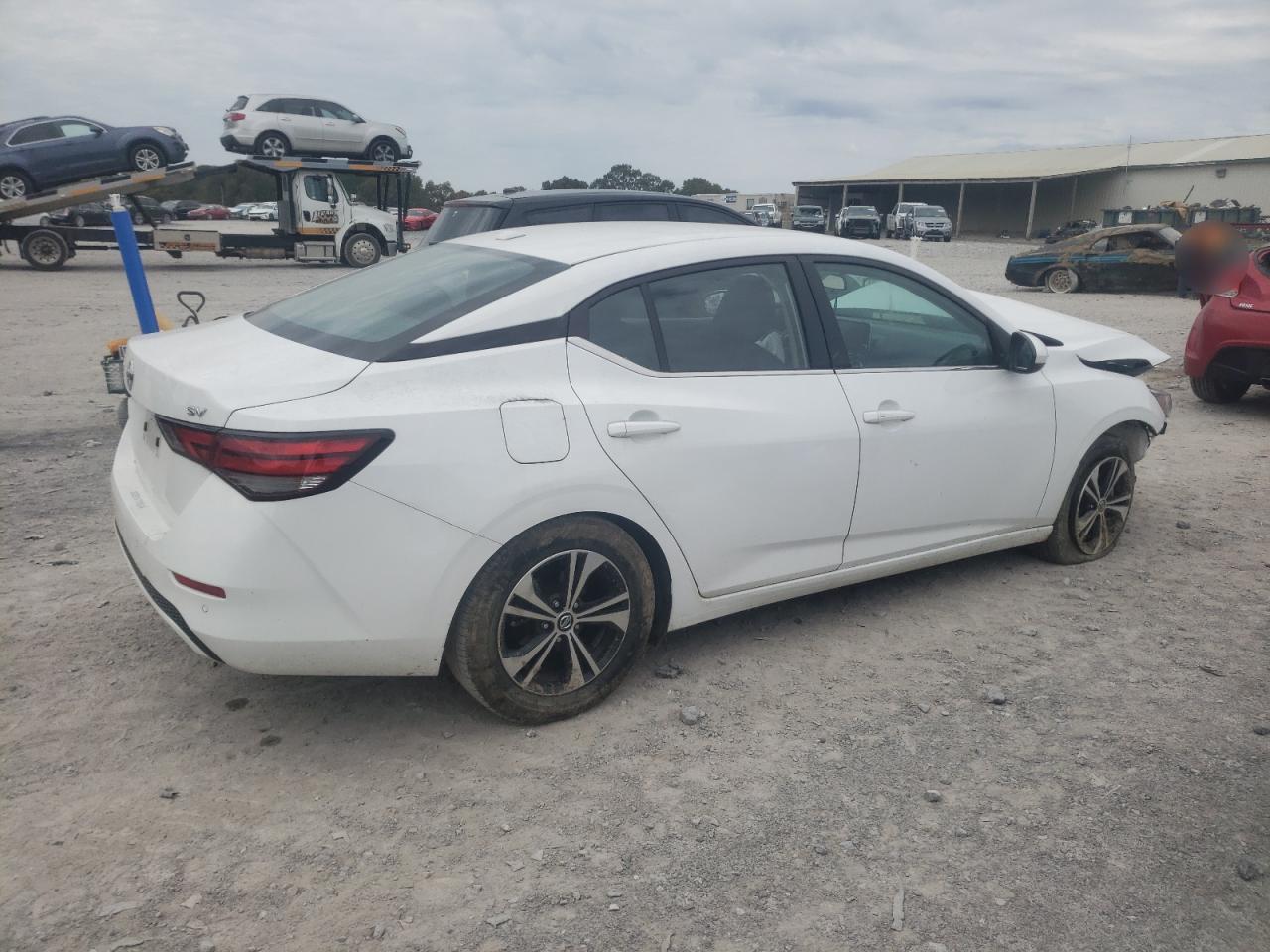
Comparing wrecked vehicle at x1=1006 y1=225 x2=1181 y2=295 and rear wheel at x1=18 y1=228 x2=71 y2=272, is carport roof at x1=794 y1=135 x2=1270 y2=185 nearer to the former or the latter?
wrecked vehicle at x1=1006 y1=225 x2=1181 y2=295

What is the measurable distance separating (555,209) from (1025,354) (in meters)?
5.39

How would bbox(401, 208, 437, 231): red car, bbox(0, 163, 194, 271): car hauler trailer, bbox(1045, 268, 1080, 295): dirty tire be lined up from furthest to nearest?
bbox(401, 208, 437, 231): red car
bbox(0, 163, 194, 271): car hauler trailer
bbox(1045, 268, 1080, 295): dirty tire

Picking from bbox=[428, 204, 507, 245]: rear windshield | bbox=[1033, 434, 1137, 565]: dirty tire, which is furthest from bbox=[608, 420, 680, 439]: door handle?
bbox=[428, 204, 507, 245]: rear windshield

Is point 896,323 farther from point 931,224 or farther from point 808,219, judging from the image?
point 808,219

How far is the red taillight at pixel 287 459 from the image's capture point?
265cm

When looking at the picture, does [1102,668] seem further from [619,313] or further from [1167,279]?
[1167,279]

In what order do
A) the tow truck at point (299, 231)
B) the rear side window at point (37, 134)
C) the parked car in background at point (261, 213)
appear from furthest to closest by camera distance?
1. the parked car in background at point (261, 213)
2. the tow truck at point (299, 231)
3. the rear side window at point (37, 134)

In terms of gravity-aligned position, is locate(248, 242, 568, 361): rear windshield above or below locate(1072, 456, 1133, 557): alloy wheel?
above

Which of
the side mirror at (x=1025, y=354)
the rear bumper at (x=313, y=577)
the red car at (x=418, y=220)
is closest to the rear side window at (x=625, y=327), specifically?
the rear bumper at (x=313, y=577)

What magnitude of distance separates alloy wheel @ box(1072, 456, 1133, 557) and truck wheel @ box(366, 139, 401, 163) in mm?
22302

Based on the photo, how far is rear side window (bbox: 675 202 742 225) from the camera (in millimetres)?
9695

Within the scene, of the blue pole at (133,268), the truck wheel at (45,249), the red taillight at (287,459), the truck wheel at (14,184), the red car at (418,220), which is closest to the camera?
the red taillight at (287,459)

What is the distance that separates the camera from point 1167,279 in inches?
728

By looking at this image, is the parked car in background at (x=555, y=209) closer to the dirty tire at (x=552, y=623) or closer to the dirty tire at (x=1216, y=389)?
the dirty tire at (x=1216, y=389)
